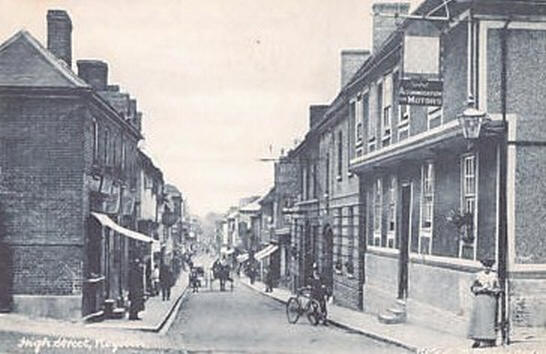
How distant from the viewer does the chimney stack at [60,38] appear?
82.4 ft

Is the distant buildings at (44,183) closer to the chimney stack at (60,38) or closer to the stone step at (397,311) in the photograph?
the chimney stack at (60,38)

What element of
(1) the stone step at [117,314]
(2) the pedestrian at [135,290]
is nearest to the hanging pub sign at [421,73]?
(2) the pedestrian at [135,290]

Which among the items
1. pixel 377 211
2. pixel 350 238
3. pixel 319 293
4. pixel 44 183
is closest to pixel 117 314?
pixel 44 183

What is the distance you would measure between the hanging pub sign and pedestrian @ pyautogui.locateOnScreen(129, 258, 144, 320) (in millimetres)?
10940

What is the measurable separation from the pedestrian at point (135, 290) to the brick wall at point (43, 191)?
5.96ft

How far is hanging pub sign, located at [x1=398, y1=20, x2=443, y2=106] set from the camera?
15828mm

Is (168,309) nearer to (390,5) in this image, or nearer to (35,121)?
(35,121)

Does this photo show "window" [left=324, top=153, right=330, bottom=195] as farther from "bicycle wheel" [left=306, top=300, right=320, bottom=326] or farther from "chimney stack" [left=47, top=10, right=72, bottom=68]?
"chimney stack" [left=47, top=10, right=72, bottom=68]

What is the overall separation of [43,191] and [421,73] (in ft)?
34.4

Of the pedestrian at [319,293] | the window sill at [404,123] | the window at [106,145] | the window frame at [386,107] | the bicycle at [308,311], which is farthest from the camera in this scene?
the window at [106,145]

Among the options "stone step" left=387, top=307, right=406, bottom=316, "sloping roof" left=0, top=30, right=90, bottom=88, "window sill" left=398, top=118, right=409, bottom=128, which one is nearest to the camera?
"sloping roof" left=0, top=30, right=90, bottom=88

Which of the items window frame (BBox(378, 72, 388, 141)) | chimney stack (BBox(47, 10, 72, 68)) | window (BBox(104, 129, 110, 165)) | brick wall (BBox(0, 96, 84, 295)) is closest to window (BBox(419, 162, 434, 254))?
window frame (BBox(378, 72, 388, 141))

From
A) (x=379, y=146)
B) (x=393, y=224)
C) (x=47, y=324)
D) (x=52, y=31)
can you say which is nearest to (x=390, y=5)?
(x=379, y=146)

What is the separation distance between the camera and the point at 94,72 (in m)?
30.1
